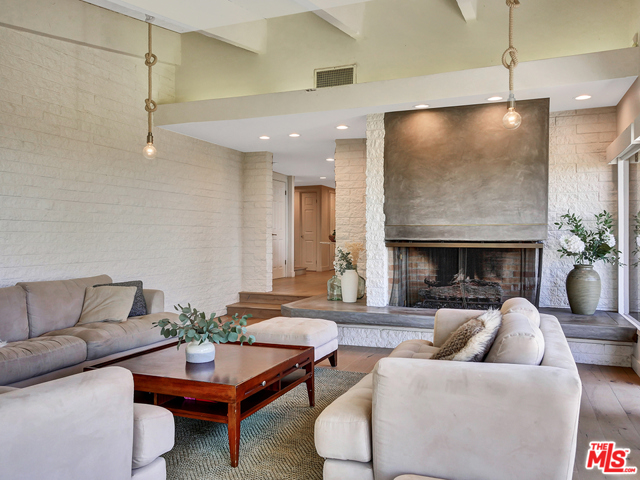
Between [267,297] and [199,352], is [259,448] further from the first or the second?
[267,297]

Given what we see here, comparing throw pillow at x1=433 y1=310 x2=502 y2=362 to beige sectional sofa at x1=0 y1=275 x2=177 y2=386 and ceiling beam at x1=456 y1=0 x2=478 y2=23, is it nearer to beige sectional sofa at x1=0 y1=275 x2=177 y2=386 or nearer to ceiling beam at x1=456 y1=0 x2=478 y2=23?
beige sectional sofa at x1=0 y1=275 x2=177 y2=386

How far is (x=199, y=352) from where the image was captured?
122 inches

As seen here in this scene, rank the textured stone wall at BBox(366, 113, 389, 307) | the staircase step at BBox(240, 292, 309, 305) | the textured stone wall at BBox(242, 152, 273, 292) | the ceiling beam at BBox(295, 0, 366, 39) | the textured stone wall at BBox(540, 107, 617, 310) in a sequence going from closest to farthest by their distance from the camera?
the ceiling beam at BBox(295, 0, 366, 39) → the textured stone wall at BBox(540, 107, 617, 310) → the textured stone wall at BBox(366, 113, 389, 307) → the staircase step at BBox(240, 292, 309, 305) → the textured stone wall at BBox(242, 152, 273, 292)

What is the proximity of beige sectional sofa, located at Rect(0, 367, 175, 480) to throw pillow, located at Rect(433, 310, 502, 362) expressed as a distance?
1.33 m

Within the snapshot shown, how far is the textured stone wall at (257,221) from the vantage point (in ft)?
24.8

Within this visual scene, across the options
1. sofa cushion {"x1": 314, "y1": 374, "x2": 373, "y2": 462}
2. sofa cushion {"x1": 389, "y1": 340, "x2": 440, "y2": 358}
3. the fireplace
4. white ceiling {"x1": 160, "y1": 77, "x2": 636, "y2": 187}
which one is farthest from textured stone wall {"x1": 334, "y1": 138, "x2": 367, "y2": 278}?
sofa cushion {"x1": 314, "y1": 374, "x2": 373, "y2": 462}

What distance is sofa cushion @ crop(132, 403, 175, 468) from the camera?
1982mm

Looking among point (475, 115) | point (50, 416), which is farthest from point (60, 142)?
point (475, 115)

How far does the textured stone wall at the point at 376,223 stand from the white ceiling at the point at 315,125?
334mm

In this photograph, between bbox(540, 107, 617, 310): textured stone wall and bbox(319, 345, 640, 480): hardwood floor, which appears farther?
bbox(540, 107, 617, 310): textured stone wall

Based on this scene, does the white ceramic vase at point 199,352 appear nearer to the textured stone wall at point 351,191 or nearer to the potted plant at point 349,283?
the potted plant at point 349,283

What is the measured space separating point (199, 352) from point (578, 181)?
4321 mm

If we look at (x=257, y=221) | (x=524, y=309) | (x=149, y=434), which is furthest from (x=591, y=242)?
(x=257, y=221)

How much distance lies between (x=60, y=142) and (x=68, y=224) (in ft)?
2.53
